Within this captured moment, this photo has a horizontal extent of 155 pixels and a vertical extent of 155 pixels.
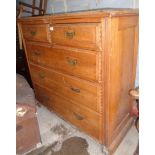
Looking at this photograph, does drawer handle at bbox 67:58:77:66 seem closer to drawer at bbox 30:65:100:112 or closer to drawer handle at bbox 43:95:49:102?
drawer at bbox 30:65:100:112

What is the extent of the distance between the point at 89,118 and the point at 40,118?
804 mm

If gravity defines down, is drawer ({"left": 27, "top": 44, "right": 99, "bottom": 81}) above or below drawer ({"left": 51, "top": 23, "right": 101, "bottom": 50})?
below

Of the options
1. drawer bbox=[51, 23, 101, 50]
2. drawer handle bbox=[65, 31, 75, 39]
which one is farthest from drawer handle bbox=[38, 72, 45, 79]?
drawer handle bbox=[65, 31, 75, 39]

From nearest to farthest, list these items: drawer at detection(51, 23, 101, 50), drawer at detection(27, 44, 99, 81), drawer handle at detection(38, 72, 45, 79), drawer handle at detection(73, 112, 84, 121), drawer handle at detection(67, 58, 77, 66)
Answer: drawer at detection(51, 23, 101, 50) < drawer at detection(27, 44, 99, 81) < drawer handle at detection(67, 58, 77, 66) < drawer handle at detection(73, 112, 84, 121) < drawer handle at detection(38, 72, 45, 79)

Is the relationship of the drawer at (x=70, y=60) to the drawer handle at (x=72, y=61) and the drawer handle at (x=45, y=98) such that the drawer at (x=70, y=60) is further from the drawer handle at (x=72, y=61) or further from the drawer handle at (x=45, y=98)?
the drawer handle at (x=45, y=98)

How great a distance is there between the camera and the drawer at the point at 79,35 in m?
1.11

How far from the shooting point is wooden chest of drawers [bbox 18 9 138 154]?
44.7 inches

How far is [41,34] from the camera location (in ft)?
5.30

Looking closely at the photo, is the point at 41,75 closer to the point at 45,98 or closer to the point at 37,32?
the point at 45,98

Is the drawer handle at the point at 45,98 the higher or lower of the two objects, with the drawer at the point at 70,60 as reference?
lower

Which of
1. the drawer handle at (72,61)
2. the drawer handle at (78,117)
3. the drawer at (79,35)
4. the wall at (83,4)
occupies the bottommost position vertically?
the drawer handle at (78,117)

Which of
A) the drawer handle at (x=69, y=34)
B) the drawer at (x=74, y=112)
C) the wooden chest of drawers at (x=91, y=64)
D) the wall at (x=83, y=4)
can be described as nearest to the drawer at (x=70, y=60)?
the wooden chest of drawers at (x=91, y=64)

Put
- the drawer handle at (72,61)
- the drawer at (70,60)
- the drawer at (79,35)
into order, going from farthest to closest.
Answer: the drawer handle at (72,61) → the drawer at (70,60) → the drawer at (79,35)
